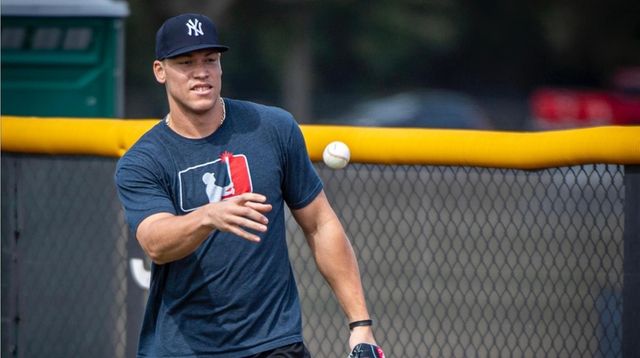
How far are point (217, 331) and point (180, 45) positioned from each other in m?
0.89

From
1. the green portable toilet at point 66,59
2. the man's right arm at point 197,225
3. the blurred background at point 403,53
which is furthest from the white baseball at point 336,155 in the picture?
the blurred background at point 403,53

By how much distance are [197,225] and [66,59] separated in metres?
3.43

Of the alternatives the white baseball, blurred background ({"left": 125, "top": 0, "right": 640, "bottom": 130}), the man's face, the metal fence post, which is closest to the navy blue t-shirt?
the man's face

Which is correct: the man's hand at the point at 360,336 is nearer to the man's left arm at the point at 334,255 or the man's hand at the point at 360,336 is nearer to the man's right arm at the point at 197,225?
the man's left arm at the point at 334,255

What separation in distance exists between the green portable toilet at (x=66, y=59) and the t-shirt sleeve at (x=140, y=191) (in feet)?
9.25

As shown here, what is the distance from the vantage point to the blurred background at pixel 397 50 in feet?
99.9

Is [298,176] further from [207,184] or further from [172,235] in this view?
[172,235]

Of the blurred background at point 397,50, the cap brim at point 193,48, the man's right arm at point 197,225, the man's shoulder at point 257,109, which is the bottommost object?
the man's right arm at point 197,225

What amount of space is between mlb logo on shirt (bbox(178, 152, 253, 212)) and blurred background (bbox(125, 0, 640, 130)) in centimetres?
2559

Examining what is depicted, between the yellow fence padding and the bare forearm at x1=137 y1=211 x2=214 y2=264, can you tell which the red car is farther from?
the bare forearm at x1=137 y1=211 x2=214 y2=264

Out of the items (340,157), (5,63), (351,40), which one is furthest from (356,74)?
(340,157)

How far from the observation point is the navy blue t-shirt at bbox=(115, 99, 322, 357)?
3.68 m

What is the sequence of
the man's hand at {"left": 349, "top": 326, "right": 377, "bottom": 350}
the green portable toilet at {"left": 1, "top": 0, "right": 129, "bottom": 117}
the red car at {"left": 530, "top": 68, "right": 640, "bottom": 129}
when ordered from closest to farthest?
the man's hand at {"left": 349, "top": 326, "right": 377, "bottom": 350} < the green portable toilet at {"left": 1, "top": 0, "right": 129, "bottom": 117} < the red car at {"left": 530, "top": 68, "right": 640, "bottom": 129}

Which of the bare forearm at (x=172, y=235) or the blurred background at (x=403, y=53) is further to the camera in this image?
the blurred background at (x=403, y=53)
